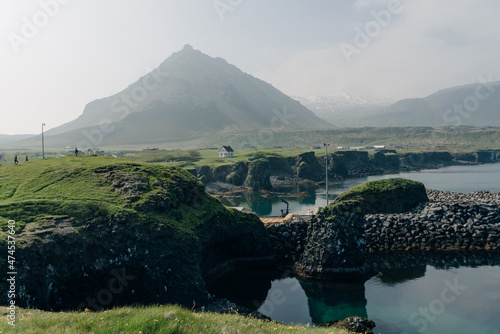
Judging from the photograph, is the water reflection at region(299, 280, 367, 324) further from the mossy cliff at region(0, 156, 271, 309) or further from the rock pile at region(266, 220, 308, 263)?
the mossy cliff at region(0, 156, 271, 309)


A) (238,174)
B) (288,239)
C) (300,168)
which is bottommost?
(288,239)

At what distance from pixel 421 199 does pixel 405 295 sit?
36.7 m

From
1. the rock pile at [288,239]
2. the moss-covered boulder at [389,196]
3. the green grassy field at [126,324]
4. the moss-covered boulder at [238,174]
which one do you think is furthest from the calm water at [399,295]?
the moss-covered boulder at [238,174]

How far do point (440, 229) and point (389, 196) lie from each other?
14.0m

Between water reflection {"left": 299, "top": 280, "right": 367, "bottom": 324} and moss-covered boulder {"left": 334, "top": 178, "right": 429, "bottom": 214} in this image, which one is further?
moss-covered boulder {"left": 334, "top": 178, "right": 429, "bottom": 214}

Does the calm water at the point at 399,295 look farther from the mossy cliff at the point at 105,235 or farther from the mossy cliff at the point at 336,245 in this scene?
the mossy cliff at the point at 105,235

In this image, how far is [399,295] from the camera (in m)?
35.8

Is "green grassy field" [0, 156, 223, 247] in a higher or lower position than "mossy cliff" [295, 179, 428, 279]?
higher

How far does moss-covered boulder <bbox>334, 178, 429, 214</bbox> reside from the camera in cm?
6469

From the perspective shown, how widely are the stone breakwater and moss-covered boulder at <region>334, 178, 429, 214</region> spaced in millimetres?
8605

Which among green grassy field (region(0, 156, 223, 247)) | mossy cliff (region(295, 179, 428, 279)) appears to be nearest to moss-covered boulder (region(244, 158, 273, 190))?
green grassy field (region(0, 156, 223, 247))

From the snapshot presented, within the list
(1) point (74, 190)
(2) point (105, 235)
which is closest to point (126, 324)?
(2) point (105, 235)

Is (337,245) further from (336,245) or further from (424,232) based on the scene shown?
(424,232)

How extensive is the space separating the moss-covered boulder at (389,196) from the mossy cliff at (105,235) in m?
34.5
